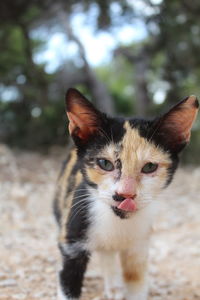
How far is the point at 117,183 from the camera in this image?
190 centimetres

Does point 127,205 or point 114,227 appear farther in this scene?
point 114,227

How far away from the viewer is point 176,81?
640 centimetres

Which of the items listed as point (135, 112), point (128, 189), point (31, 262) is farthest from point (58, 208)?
point (135, 112)

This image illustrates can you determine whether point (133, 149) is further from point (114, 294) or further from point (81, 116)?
point (114, 294)

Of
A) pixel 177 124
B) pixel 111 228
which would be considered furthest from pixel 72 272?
pixel 177 124

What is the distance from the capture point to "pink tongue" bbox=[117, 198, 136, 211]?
6.19 ft

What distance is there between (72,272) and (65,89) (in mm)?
4031

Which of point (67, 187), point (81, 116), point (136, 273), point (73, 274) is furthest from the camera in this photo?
point (67, 187)

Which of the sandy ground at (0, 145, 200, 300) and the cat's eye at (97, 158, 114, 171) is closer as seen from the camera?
the cat's eye at (97, 158, 114, 171)

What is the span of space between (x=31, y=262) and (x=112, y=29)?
393 cm

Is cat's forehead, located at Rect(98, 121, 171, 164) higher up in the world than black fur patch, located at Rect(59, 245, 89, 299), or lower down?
higher up

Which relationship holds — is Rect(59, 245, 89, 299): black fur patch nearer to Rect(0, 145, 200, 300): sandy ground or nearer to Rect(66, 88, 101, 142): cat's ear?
Rect(0, 145, 200, 300): sandy ground

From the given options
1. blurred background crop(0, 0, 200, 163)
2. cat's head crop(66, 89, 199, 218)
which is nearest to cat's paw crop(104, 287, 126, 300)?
cat's head crop(66, 89, 199, 218)

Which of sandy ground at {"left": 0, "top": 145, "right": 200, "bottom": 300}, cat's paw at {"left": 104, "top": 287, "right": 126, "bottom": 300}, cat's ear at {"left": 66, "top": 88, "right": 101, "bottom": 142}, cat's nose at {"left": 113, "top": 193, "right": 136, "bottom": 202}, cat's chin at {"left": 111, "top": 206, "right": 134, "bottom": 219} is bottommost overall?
sandy ground at {"left": 0, "top": 145, "right": 200, "bottom": 300}
